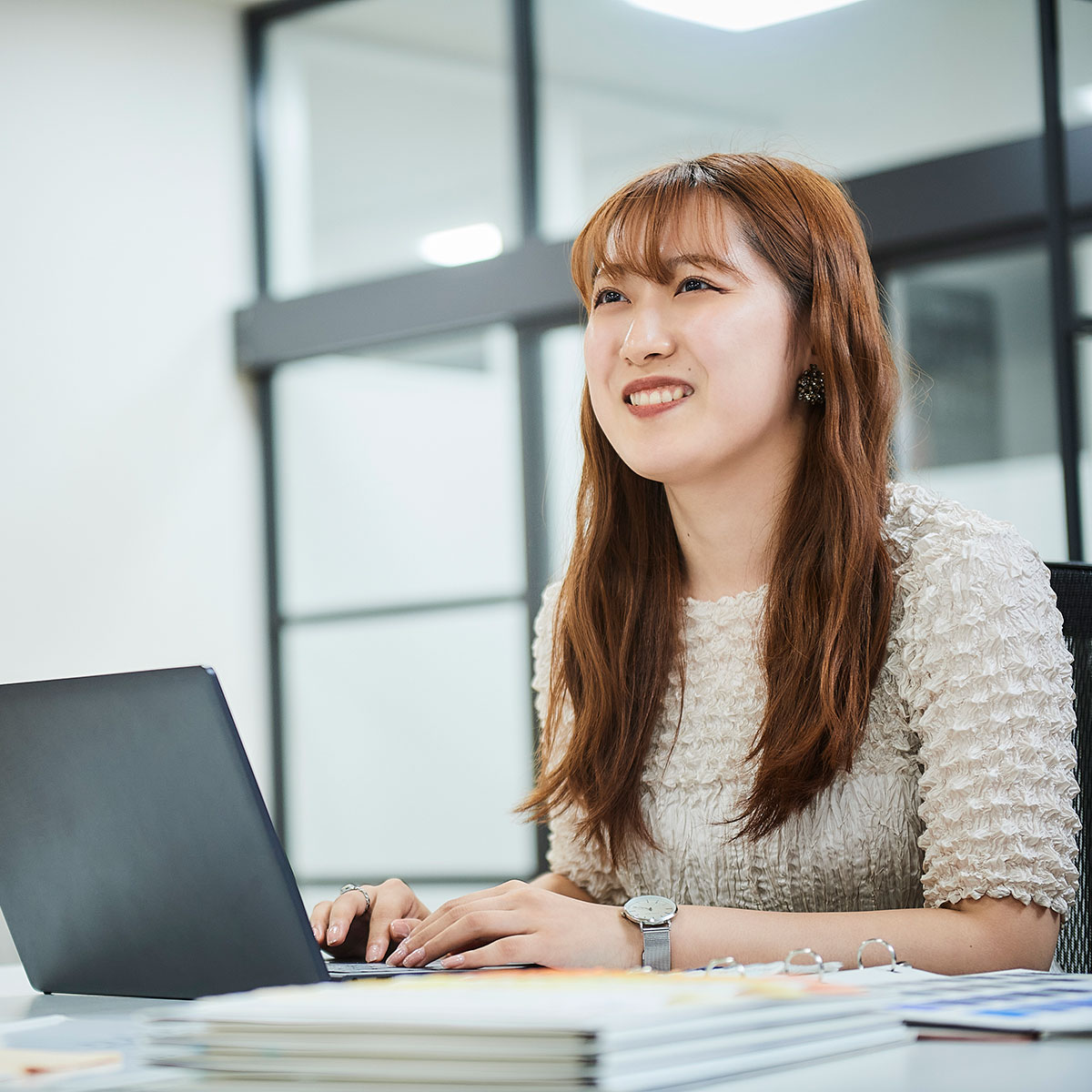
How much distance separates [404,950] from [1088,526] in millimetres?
2887

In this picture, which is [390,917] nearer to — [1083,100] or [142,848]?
[142,848]

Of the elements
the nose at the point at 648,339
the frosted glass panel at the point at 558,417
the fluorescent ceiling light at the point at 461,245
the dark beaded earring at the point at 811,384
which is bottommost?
the dark beaded earring at the point at 811,384

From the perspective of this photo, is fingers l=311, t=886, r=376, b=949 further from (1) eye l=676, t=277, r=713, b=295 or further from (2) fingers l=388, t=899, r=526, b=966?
(1) eye l=676, t=277, r=713, b=295

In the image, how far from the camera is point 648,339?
1577mm

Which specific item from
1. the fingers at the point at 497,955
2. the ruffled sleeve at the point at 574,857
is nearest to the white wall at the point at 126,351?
the ruffled sleeve at the point at 574,857

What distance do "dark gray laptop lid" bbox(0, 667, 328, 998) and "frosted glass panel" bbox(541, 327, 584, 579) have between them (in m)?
3.64

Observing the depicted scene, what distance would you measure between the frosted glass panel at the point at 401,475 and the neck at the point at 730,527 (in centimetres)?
327

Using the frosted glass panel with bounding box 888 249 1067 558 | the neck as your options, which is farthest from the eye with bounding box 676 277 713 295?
the frosted glass panel with bounding box 888 249 1067 558

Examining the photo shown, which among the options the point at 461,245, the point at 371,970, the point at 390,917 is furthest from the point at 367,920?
the point at 461,245

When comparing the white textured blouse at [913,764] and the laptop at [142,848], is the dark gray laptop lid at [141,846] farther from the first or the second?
the white textured blouse at [913,764]

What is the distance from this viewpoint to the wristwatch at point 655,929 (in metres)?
1.21

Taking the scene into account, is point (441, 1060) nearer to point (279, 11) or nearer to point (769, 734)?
point (769, 734)

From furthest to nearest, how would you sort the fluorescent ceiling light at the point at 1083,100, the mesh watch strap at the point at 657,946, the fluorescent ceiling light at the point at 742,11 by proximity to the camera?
the fluorescent ceiling light at the point at 742,11
the fluorescent ceiling light at the point at 1083,100
the mesh watch strap at the point at 657,946

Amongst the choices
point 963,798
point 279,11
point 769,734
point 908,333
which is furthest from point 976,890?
point 279,11
